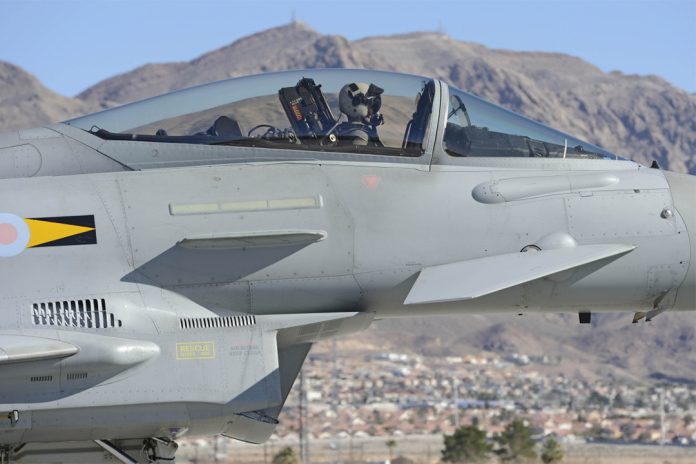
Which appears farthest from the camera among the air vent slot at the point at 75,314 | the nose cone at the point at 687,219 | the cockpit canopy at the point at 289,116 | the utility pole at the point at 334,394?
the utility pole at the point at 334,394

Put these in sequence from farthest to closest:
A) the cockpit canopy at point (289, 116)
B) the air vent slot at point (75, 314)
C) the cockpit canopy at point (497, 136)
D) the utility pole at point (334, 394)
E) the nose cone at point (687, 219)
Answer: the utility pole at point (334, 394), the cockpit canopy at point (497, 136), the cockpit canopy at point (289, 116), the nose cone at point (687, 219), the air vent slot at point (75, 314)

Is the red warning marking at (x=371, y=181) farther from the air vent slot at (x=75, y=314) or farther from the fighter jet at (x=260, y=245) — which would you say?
the air vent slot at (x=75, y=314)

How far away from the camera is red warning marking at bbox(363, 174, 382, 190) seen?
34.0 feet

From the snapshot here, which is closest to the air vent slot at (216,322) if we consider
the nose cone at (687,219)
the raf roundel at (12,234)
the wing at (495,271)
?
the wing at (495,271)

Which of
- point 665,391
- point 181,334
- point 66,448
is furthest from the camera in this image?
point 665,391

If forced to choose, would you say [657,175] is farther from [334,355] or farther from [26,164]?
[334,355]

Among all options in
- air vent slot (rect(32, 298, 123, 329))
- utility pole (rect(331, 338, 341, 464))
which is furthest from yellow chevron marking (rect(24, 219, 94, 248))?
utility pole (rect(331, 338, 341, 464))

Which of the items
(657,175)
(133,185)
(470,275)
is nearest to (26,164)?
(133,185)

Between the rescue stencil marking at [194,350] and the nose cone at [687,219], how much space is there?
424cm

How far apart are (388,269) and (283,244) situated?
3.16 ft

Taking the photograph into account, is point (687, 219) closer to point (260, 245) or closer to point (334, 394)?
point (260, 245)

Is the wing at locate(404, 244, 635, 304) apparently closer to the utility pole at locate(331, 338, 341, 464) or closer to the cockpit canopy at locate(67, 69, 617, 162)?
the cockpit canopy at locate(67, 69, 617, 162)

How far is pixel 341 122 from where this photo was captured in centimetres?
1077

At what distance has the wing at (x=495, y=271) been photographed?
386 inches
